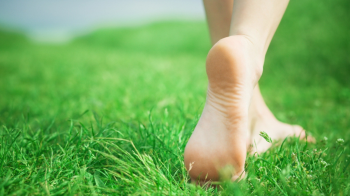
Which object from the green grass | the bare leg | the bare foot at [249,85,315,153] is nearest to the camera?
the green grass

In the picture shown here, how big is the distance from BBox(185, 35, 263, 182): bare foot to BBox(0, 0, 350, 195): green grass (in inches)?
2.4

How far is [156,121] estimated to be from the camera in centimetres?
132

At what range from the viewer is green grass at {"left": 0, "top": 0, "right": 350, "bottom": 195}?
858mm

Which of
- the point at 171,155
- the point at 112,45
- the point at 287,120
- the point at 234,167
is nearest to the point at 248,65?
the point at 234,167

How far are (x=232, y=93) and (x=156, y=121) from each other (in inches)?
21.5

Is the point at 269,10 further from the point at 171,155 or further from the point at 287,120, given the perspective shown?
the point at 287,120

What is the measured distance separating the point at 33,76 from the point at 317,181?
329 cm

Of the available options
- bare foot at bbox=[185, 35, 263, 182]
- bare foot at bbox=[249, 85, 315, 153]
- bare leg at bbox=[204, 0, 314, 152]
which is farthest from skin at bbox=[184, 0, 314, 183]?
bare foot at bbox=[249, 85, 315, 153]

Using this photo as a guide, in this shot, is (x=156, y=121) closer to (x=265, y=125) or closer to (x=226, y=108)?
(x=226, y=108)

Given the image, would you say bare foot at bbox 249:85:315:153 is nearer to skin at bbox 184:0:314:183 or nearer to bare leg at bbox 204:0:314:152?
bare leg at bbox 204:0:314:152

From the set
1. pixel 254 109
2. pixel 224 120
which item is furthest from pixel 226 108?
pixel 254 109

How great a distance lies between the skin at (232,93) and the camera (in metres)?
0.88

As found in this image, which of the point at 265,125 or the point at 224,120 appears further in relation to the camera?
the point at 265,125

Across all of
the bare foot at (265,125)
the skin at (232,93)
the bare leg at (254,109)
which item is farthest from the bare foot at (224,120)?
the bare foot at (265,125)
